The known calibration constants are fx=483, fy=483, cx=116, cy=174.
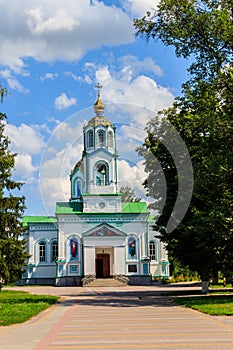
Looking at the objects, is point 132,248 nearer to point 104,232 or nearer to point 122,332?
point 104,232

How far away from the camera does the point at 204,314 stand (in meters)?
15.2

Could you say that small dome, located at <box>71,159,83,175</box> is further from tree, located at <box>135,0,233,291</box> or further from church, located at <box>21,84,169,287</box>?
tree, located at <box>135,0,233,291</box>

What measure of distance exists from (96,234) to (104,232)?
83cm

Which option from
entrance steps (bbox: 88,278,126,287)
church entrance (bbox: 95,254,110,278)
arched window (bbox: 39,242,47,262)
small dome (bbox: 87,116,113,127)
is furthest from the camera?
small dome (bbox: 87,116,113,127)

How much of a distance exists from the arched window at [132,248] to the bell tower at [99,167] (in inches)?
Answer: 137

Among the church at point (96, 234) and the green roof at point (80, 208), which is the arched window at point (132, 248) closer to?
the church at point (96, 234)

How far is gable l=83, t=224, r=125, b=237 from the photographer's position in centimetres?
4875

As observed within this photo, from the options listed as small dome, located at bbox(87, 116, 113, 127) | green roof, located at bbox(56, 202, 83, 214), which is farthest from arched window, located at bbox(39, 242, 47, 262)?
small dome, located at bbox(87, 116, 113, 127)

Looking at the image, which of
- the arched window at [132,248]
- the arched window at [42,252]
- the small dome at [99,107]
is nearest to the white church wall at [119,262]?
the arched window at [132,248]

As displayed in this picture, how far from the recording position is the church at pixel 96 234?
48688 mm

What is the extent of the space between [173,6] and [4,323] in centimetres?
1500

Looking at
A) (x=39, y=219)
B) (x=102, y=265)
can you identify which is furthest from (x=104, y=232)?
(x=39, y=219)

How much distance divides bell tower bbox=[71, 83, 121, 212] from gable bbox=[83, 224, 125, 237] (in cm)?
271

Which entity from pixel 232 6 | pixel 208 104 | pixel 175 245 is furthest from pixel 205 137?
pixel 175 245
